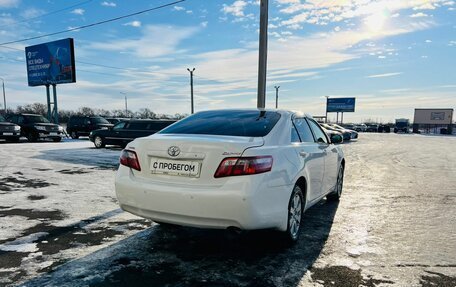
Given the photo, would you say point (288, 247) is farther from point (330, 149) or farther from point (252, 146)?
point (330, 149)

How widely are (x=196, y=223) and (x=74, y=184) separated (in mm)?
4935

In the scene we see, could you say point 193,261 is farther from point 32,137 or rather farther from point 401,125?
point 401,125

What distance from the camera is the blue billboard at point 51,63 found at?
28516 mm

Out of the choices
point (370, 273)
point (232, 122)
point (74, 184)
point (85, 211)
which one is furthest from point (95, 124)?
point (370, 273)

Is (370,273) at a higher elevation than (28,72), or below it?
below

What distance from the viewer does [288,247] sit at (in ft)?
12.8

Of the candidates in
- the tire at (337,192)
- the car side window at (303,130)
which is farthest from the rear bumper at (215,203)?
the tire at (337,192)

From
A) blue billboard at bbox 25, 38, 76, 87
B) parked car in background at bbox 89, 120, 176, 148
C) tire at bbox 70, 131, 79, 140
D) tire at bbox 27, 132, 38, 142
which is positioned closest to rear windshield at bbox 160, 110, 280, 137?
parked car in background at bbox 89, 120, 176, 148

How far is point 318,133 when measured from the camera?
17.7 feet

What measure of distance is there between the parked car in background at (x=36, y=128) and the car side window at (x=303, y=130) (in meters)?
20.2

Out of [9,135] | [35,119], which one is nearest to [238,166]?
[9,135]

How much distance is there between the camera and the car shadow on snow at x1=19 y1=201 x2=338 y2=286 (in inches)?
120

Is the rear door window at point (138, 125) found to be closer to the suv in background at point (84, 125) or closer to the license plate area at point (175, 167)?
the suv in background at point (84, 125)

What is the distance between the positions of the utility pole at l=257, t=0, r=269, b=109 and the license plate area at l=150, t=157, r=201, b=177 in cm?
707
